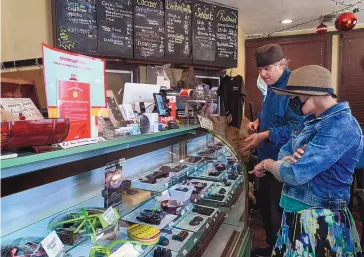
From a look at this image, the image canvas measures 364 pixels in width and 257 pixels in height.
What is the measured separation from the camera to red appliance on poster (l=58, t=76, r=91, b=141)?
125 centimetres

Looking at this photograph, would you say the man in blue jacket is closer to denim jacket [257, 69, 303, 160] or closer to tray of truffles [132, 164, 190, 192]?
denim jacket [257, 69, 303, 160]

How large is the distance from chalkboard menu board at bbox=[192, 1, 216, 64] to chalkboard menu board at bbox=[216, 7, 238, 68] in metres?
0.11

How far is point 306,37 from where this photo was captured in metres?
5.80

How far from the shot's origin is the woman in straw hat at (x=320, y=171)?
5.39 feet

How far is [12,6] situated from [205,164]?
2.50m

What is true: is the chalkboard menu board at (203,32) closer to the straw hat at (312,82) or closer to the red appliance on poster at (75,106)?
the straw hat at (312,82)

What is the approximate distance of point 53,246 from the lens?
1251 mm

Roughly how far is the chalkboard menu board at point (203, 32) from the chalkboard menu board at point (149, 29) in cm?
66

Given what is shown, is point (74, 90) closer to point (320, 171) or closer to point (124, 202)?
point (124, 202)

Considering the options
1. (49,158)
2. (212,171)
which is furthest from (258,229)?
(49,158)

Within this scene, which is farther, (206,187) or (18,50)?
(18,50)

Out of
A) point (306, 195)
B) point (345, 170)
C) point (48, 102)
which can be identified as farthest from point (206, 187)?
point (48, 102)

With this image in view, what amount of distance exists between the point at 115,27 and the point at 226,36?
2.13m

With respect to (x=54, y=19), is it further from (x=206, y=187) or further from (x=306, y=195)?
(x=306, y=195)
